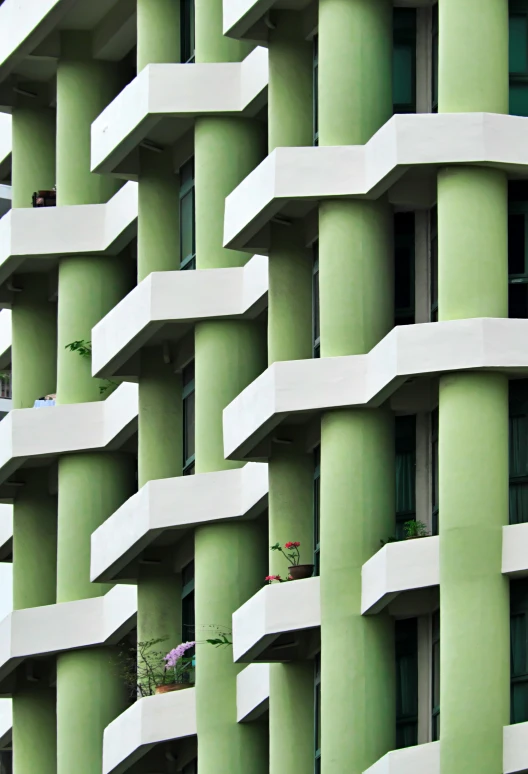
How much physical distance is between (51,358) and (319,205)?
46.7 feet

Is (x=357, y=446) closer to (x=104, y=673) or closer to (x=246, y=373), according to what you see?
(x=246, y=373)

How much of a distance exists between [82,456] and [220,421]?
562 cm

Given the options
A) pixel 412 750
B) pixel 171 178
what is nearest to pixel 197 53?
pixel 171 178

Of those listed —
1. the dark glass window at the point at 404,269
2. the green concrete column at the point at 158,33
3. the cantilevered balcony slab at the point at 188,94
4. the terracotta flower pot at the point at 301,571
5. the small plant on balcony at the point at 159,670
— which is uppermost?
the green concrete column at the point at 158,33

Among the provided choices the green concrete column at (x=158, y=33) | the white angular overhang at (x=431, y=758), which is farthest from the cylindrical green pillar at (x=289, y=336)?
the green concrete column at (x=158, y=33)

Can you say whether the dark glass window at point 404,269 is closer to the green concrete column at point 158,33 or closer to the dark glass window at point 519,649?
the dark glass window at point 519,649

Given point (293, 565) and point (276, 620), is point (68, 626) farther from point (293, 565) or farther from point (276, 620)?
point (276, 620)

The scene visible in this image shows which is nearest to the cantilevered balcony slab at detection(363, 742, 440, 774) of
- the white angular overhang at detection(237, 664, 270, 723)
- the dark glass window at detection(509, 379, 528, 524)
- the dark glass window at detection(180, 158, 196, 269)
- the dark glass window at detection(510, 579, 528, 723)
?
the dark glass window at detection(510, 579, 528, 723)

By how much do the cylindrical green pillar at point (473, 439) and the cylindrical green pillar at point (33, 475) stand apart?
633 inches

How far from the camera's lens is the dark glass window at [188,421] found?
161 ft

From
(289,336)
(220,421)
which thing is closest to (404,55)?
(289,336)

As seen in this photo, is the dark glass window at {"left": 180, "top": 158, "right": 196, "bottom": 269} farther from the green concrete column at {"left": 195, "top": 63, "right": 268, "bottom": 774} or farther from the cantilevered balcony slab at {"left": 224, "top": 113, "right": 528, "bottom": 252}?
the cantilevered balcony slab at {"left": 224, "top": 113, "right": 528, "bottom": 252}

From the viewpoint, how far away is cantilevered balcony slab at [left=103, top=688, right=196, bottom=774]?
47062 millimetres

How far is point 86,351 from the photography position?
5250 centimetres
